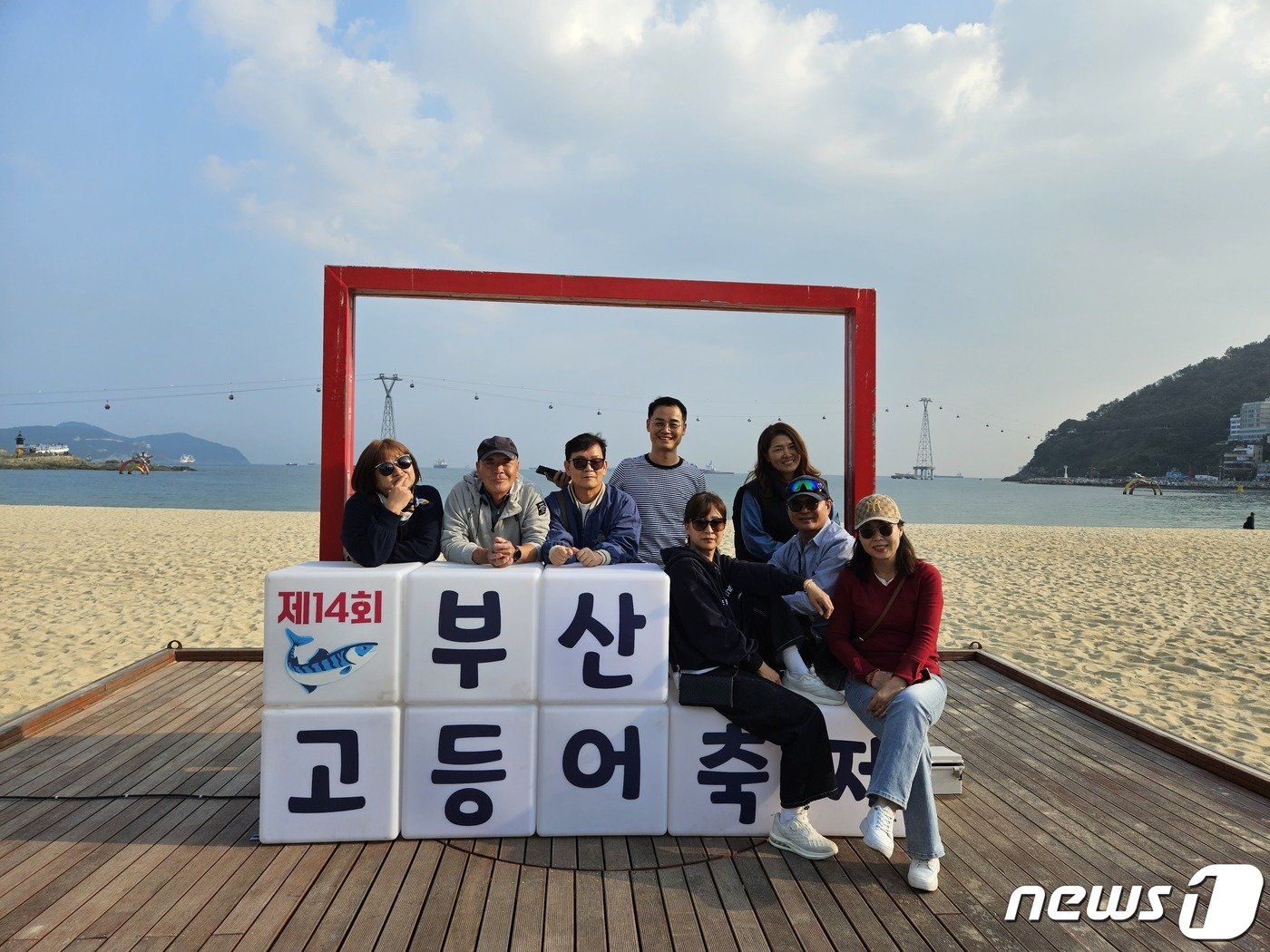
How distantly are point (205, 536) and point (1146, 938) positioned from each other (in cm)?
2129

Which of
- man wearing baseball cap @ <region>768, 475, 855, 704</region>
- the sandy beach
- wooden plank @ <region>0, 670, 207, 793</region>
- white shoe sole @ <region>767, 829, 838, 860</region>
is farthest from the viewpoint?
the sandy beach

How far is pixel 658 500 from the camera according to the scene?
150 inches

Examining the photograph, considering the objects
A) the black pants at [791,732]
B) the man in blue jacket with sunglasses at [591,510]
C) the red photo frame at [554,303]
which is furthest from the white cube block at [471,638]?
the red photo frame at [554,303]

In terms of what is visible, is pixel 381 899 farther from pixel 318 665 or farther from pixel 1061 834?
pixel 1061 834

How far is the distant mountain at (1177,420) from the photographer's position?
81.1m

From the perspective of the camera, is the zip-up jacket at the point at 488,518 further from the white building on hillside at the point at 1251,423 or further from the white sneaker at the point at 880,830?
the white building on hillside at the point at 1251,423

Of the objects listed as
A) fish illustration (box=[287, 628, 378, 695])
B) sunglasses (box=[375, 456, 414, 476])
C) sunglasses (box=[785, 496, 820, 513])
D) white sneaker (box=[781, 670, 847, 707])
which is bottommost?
white sneaker (box=[781, 670, 847, 707])

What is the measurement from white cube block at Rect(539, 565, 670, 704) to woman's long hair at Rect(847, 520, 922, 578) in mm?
848

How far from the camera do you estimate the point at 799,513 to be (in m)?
3.37

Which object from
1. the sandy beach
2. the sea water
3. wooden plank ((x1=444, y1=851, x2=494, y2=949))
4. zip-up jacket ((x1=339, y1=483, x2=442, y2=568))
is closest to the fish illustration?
zip-up jacket ((x1=339, y1=483, x2=442, y2=568))

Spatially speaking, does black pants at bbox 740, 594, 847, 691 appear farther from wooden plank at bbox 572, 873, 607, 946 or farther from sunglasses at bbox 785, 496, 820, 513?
wooden plank at bbox 572, 873, 607, 946

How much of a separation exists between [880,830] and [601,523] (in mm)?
1646

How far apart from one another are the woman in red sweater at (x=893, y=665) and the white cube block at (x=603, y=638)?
2.56 feet

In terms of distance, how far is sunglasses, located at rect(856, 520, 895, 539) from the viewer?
309cm
